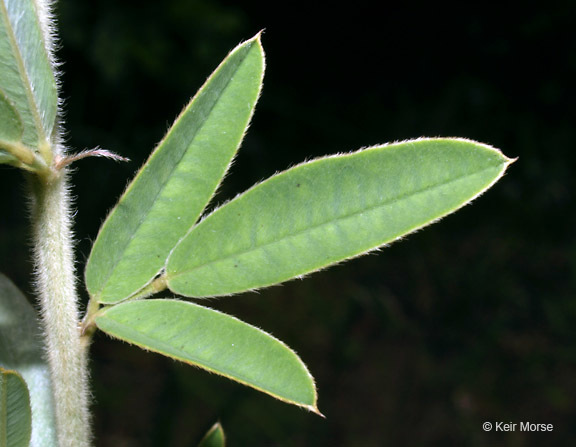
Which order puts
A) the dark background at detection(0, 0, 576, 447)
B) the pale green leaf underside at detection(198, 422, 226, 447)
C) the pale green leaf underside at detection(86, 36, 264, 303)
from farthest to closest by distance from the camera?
1. the dark background at detection(0, 0, 576, 447)
2. the pale green leaf underside at detection(198, 422, 226, 447)
3. the pale green leaf underside at detection(86, 36, 264, 303)

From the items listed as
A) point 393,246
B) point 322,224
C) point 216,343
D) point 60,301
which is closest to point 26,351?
point 60,301

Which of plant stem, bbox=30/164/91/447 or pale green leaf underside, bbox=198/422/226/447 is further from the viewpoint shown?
pale green leaf underside, bbox=198/422/226/447

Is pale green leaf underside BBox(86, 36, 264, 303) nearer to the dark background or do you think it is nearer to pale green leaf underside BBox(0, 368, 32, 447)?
pale green leaf underside BBox(0, 368, 32, 447)

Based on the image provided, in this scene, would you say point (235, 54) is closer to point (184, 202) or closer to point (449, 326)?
point (184, 202)

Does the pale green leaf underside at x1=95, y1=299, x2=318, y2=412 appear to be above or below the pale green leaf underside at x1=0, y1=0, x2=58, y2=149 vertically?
below

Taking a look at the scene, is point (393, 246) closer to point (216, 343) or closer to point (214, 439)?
point (214, 439)

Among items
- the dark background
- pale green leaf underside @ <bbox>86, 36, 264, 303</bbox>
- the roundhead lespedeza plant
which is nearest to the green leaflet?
the roundhead lespedeza plant
